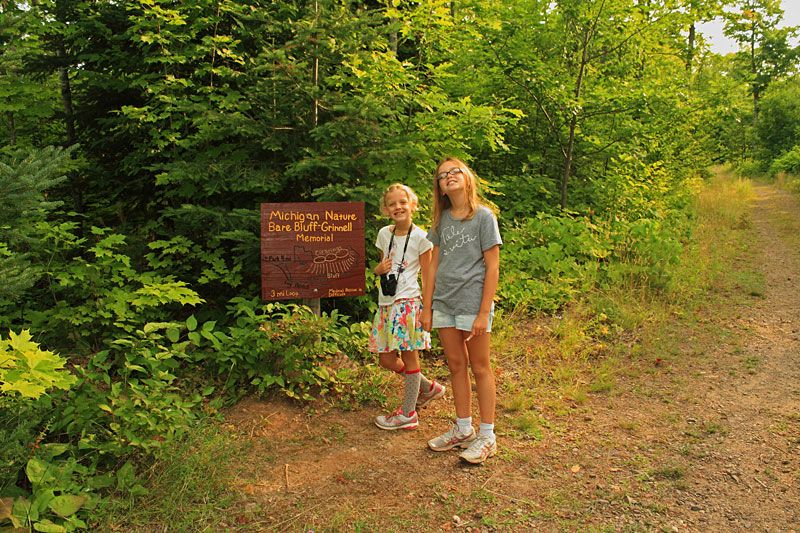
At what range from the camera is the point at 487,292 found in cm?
331

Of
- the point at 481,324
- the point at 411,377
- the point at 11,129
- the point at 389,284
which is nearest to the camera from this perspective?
the point at 481,324

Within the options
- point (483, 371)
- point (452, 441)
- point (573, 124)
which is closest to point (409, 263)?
point (483, 371)

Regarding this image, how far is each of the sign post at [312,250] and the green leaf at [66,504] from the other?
6.61 feet

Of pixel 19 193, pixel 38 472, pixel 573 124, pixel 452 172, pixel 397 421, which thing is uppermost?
pixel 573 124

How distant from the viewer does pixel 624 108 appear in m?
8.35

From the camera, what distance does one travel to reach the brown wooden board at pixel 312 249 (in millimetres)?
4406

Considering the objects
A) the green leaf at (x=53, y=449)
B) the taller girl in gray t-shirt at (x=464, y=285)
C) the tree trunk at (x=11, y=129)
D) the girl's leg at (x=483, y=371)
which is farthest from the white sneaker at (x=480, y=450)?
the tree trunk at (x=11, y=129)

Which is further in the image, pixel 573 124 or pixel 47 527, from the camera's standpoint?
pixel 573 124

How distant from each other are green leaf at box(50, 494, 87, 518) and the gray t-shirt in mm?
2363

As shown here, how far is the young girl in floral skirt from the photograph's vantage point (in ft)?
12.8

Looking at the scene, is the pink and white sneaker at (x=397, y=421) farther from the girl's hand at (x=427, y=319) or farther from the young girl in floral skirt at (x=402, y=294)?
the girl's hand at (x=427, y=319)

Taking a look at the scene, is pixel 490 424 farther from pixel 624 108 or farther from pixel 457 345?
pixel 624 108

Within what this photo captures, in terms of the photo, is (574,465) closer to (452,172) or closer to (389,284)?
(389,284)

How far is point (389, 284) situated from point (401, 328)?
352 millimetres
